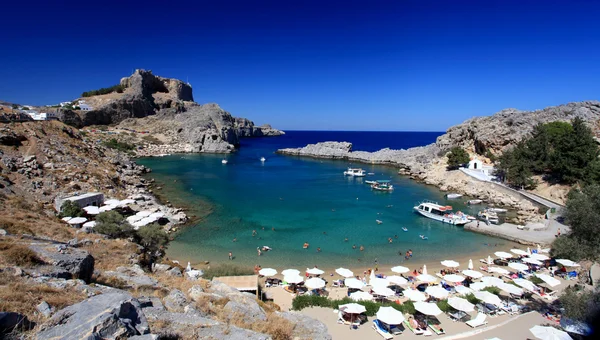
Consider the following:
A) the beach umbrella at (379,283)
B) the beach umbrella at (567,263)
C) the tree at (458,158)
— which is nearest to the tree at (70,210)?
the beach umbrella at (379,283)

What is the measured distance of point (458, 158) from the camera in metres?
51.1

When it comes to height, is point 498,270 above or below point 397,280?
below

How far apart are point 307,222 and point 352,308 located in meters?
17.5

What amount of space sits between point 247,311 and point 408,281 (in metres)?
13.7

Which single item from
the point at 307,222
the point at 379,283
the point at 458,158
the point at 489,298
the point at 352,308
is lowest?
the point at 307,222

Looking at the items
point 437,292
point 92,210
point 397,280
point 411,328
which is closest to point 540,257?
point 437,292

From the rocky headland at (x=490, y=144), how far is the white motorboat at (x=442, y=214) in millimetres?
6301

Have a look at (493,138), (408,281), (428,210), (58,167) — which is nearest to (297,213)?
(428,210)

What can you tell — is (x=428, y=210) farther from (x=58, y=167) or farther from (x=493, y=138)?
(x=58, y=167)

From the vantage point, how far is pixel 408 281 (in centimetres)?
1922

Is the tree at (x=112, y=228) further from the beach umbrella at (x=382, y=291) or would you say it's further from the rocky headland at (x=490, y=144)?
the rocky headland at (x=490, y=144)

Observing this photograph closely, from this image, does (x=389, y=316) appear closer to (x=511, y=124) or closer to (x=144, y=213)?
(x=144, y=213)

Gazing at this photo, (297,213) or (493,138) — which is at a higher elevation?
(493,138)

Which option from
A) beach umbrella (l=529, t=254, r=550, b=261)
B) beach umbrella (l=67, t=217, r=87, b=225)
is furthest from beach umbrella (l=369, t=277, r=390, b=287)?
beach umbrella (l=67, t=217, r=87, b=225)
